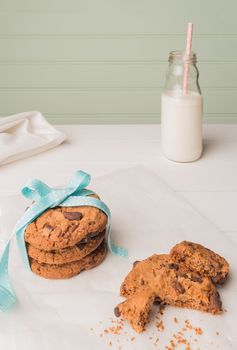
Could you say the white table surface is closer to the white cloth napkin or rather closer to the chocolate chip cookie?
the white cloth napkin

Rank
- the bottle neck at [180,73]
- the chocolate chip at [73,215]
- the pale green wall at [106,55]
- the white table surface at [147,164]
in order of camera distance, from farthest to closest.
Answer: the pale green wall at [106,55] < the bottle neck at [180,73] < the white table surface at [147,164] < the chocolate chip at [73,215]

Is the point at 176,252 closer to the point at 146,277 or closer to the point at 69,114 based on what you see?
the point at 146,277

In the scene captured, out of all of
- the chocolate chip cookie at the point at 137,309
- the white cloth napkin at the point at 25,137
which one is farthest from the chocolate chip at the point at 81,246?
the white cloth napkin at the point at 25,137

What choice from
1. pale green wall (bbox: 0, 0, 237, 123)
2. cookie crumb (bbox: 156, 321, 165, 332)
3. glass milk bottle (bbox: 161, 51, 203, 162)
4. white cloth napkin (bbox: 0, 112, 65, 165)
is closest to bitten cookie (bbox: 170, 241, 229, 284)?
cookie crumb (bbox: 156, 321, 165, 332)

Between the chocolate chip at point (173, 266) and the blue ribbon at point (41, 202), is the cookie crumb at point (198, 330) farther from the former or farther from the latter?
the blue ribbon at point (41, 202)

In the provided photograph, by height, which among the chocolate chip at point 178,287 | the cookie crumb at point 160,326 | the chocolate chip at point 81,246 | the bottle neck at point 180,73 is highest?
the bottle neck at point 180,73

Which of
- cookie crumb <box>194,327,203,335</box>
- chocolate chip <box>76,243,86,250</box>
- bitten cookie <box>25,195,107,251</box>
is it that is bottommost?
cookie crumb <box>194,327,203,335</box>
